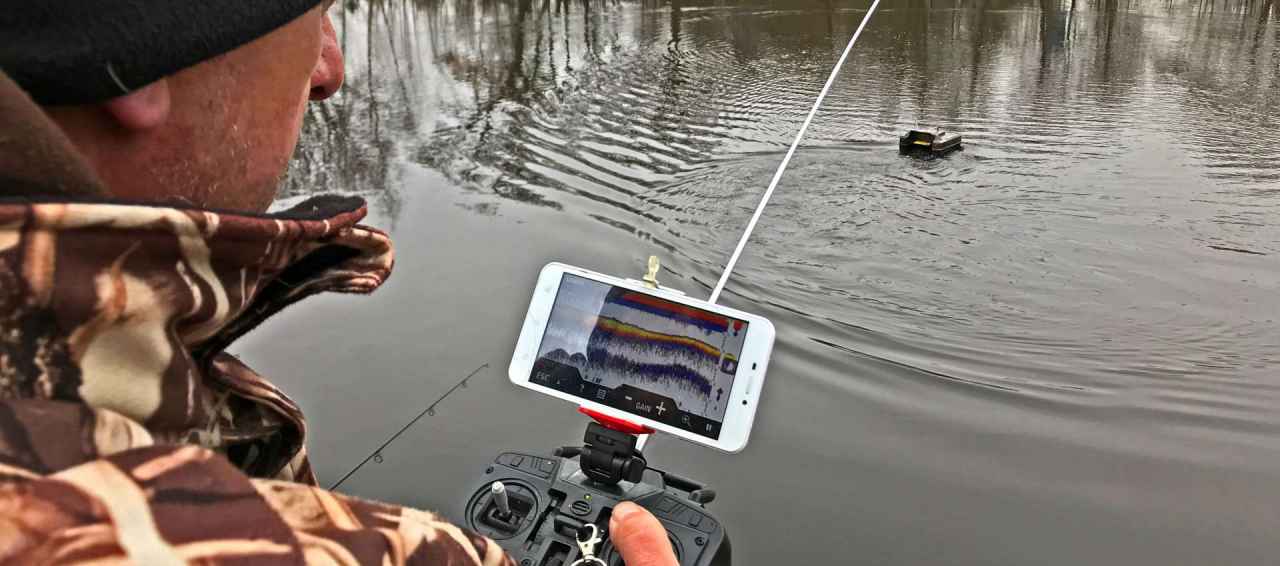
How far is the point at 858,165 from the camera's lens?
22.0 ft


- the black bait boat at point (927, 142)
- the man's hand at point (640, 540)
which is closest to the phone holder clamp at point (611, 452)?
the man's hand at point (640, 540)

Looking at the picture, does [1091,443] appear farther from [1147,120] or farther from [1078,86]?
[1078,86]

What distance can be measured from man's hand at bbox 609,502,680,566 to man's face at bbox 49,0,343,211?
661 mm

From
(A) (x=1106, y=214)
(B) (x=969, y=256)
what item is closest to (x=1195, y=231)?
(A) (x=1106, y=214)

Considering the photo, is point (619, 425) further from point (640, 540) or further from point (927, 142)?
point (927, 142)

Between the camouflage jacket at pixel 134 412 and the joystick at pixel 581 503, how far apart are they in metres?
0.86

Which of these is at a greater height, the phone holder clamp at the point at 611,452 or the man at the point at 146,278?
the man at the point at 146,278

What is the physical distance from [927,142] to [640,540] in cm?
600

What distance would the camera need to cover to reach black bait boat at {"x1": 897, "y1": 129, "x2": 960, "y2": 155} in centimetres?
673

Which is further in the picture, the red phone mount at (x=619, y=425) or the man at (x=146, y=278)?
the red phone mount at (x=619, y=425)

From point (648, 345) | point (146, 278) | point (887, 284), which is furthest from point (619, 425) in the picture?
point (887, 284)

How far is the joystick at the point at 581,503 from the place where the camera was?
1524 mm

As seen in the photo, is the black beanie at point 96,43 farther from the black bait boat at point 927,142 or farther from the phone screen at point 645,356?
the black bait boat at point 927,142

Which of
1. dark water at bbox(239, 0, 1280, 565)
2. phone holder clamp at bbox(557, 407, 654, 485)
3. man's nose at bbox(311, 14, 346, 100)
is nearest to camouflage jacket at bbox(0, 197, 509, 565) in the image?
man's nose at bbox(311, 14, 346, 100)
